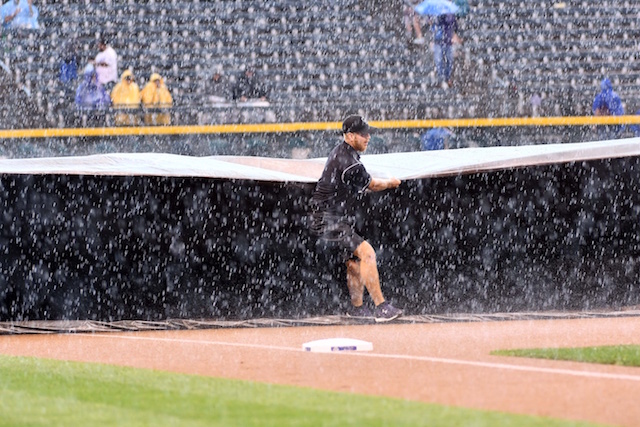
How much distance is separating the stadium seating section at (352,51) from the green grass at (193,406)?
1390 cm

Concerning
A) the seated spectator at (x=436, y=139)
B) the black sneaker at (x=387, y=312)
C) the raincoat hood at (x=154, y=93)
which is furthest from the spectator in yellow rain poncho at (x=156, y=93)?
the black sneaker at (x=387, y=312)

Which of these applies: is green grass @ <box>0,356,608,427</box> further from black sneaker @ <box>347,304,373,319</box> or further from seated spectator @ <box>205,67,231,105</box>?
seated spectator @ <box>205,67,231,105</box>

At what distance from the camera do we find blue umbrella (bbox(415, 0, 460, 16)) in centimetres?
2205

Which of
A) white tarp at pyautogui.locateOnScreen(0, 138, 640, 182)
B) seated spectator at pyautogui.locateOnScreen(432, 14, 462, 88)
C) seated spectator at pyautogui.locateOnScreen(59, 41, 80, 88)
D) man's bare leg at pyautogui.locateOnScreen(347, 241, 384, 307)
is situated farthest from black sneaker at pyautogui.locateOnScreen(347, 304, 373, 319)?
seated spectator at pyautogui.locateOnScreen(59, 41, 80, 88)

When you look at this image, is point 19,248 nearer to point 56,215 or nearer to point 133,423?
point 56,215

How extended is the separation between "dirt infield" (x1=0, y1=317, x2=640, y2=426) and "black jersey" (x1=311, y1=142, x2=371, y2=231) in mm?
1041

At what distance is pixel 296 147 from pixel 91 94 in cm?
469

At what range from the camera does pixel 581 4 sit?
2555cm

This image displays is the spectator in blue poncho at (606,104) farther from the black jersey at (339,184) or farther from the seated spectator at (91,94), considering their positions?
the black jersey at (339,184)

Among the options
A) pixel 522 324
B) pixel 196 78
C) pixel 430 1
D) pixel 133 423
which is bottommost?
pixel 522 324

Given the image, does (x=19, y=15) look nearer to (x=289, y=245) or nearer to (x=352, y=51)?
(x=352, y=51)

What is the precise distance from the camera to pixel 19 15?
22.5m

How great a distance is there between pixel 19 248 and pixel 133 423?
21.4 ft

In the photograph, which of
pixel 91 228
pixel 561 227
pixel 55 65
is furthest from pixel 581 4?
pixel 91 228
